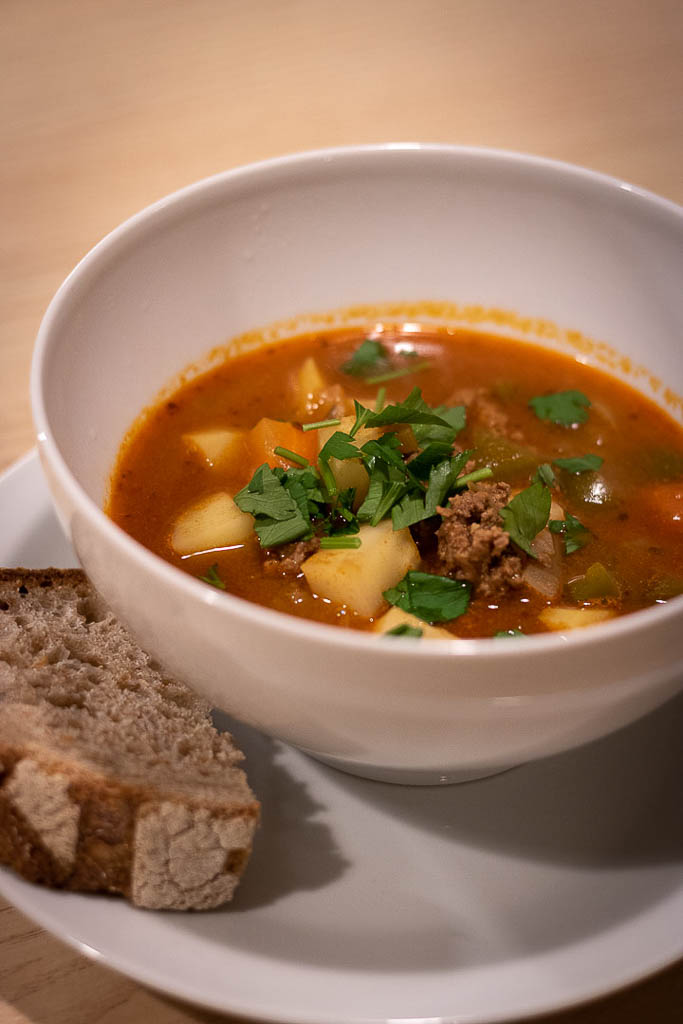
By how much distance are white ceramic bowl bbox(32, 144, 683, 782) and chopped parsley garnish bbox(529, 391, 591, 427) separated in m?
0.17

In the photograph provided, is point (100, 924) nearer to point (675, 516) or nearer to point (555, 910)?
point (555, 910)

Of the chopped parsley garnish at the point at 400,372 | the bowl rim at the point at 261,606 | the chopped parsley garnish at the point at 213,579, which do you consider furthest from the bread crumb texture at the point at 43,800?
the chopped parsley garnish at the point at 400,372

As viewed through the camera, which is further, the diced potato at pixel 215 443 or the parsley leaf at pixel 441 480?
the diced potato at pixel 215 443

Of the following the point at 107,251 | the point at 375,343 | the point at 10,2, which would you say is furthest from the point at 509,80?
the point at 107,251

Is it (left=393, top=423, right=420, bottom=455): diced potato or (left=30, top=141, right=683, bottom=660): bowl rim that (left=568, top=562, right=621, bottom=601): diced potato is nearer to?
(left=30, top=141, right=683, bottom=660): bowl rim

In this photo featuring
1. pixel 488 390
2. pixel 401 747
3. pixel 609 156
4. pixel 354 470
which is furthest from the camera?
pixel 609 156

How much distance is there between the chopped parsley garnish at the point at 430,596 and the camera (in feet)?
6.84

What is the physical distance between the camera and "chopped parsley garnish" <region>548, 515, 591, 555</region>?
2.34 meters

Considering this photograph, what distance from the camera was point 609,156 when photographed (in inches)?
166

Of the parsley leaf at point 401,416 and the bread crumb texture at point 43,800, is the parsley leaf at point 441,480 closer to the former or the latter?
the parsley leaf at point 401,416

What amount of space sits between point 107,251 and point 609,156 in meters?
2.68

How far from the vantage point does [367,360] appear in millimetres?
2980

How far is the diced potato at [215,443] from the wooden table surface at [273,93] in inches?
46.5

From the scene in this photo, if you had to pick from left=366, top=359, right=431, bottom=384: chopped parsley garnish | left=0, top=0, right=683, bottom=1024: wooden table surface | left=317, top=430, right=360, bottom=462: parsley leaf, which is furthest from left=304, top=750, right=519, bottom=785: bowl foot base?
left=0, top=0, right=683, bottom=1024: wooden table surface
